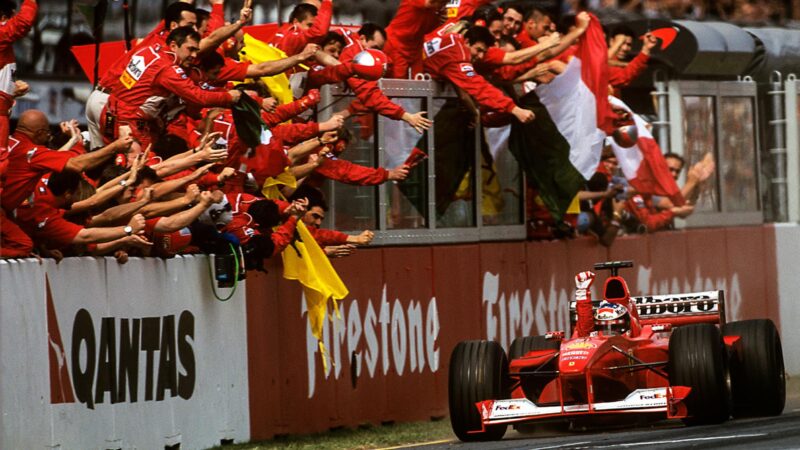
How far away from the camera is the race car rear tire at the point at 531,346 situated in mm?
15445

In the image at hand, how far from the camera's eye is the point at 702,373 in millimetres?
13406

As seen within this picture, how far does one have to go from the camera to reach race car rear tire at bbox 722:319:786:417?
14.7 m

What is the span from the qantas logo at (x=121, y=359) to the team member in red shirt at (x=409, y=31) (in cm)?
422

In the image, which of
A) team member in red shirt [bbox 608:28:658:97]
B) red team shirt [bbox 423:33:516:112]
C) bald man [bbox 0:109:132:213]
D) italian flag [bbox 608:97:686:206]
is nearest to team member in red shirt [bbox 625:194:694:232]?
italian flag [bbox 608:97:686:206]

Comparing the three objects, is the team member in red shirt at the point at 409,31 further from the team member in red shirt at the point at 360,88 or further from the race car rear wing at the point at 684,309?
the race car rear wing at the point at 684,309

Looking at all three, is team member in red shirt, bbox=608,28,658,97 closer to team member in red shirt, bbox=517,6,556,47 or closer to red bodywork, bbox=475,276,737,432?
team member in red shirt, bbox=517,6,556,47

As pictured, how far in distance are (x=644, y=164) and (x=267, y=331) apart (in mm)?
6702

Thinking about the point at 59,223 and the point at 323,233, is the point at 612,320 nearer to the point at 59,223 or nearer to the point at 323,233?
the point at 323,233

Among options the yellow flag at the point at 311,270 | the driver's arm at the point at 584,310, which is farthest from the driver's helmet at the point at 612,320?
the yellow flag at the point at 311,270

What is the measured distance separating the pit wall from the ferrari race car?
1.60 m

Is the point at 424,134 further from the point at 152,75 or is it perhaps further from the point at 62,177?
the point at 62,177

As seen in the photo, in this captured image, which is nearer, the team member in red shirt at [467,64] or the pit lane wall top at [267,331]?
the pit lane wall top at [267,331]

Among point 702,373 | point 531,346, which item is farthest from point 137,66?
point 702,373

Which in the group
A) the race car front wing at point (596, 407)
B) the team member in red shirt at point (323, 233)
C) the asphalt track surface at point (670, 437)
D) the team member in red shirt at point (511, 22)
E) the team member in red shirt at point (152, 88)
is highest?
the team member in red shirt at point (511, 22)
